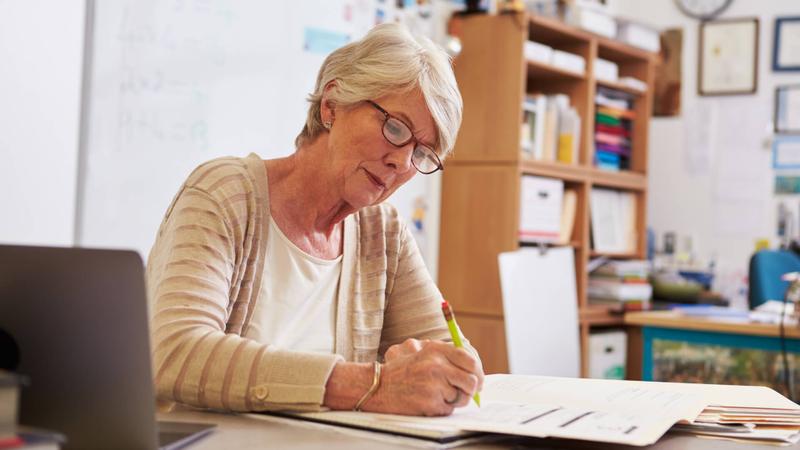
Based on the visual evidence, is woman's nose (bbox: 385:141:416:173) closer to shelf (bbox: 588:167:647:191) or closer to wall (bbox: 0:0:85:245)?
wall (bbox: 0:0:85:245)

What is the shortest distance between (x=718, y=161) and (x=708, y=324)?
2039 mm

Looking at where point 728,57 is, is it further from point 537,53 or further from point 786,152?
point 537,53

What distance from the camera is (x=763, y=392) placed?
4.58 ft

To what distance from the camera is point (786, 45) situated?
472cm

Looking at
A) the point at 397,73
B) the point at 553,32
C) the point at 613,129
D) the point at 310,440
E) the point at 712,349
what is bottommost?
the point at 712,349

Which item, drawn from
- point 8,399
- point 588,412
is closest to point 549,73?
point 588,412

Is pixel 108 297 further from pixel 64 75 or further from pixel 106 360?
pixel 64 75

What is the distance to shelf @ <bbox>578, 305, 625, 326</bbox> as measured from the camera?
417 cm

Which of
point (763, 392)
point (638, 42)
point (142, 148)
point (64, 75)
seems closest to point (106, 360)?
point (763, 392)

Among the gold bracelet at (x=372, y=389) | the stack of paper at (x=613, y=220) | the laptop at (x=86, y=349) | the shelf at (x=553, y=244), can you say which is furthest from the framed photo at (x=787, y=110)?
the laptop at (x=86, y=349)

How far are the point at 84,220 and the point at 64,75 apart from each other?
394mm

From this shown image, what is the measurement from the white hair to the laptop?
738mm

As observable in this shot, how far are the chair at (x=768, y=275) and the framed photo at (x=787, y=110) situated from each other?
119 cm

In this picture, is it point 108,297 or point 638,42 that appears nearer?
point 108,297
